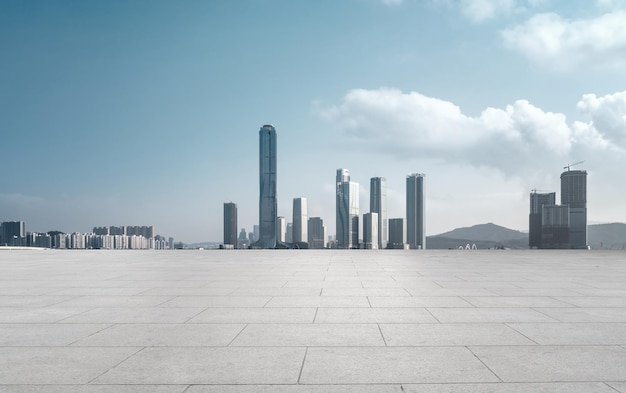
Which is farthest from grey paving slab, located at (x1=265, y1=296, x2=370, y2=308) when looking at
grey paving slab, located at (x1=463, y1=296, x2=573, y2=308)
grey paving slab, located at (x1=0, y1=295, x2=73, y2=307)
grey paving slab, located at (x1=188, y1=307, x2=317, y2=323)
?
grey paving slab, located at (x1=0, y1=295, x2=73, y2=307)

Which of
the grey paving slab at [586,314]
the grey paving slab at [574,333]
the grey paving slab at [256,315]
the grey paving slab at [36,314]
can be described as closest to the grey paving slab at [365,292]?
the grey paving slab at [256,315]

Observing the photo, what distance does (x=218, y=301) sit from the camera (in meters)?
12.7

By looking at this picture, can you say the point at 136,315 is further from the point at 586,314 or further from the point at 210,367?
the point at 586,314

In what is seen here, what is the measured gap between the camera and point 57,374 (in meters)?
6.45

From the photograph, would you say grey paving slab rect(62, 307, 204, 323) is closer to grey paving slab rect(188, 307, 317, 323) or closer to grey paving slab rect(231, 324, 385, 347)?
grey paving slab rect(188, 307, 317, 323)

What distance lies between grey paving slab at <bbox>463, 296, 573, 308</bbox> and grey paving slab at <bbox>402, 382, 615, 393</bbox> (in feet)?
19.8

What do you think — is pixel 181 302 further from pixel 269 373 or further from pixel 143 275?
pixel 143 275

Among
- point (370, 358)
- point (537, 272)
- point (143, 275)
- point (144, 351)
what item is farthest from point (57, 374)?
point (537, 272)

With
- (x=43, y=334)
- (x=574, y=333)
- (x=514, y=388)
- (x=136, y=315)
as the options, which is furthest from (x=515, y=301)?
(x=43, y=334)

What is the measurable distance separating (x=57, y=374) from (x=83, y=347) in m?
1.49

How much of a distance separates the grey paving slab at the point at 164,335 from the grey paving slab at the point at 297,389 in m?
2.20

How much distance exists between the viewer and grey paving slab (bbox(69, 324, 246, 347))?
8086 mm

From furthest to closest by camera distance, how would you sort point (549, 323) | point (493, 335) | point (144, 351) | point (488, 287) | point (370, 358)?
point (488, 287) < point (549, 323) < point (493, 335) < point (144, 351) < point (370, 358)

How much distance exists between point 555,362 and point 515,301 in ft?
19.5
